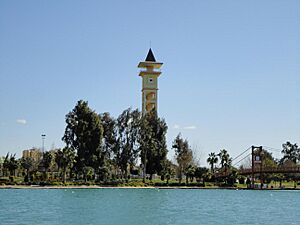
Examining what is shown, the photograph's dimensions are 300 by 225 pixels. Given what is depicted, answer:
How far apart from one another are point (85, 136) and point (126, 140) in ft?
23.2

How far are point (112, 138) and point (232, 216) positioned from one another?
48.5 m

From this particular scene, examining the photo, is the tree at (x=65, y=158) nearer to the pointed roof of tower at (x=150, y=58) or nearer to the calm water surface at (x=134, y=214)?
the calm water surface at (x=134, y=214)

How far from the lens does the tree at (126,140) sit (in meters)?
83.9

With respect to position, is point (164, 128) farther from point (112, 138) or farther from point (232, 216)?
point (232, 216)

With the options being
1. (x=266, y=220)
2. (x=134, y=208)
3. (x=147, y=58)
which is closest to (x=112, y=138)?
(x=147, y=58)

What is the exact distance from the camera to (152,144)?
85.4 metres

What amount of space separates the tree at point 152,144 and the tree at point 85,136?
7056 millimetres

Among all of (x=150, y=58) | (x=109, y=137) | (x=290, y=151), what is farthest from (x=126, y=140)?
Result: (x=290, y=151)

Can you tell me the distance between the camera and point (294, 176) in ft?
358

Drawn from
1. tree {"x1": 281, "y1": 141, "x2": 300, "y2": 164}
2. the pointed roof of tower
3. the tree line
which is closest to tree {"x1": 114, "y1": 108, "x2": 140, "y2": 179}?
the tree line

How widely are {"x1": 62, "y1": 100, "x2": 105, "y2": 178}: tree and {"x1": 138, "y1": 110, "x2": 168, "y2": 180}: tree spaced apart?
7056mm

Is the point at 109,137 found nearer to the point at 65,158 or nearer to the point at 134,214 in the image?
the point at 65,158

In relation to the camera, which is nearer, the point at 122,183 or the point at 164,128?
the point at 122,183

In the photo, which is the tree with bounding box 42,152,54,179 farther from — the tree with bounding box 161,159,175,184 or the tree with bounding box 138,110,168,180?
the tree with bounding box 161,159,175,184
